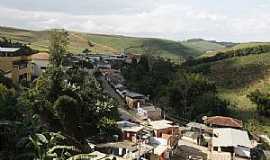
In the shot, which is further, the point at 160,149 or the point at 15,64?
the point at 15,64

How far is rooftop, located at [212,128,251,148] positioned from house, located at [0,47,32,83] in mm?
21741

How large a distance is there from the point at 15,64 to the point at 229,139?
2350 cm

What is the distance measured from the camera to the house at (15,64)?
4722cm

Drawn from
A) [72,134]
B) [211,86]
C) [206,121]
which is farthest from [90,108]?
[211,86]

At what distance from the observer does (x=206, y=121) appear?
5338 cm

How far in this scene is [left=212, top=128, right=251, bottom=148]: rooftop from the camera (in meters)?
42.6

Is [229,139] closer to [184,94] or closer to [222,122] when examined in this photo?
[222,122]

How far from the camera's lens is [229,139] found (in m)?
43.7

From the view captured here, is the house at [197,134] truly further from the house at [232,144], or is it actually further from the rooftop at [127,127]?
the rooftop at [127,127]

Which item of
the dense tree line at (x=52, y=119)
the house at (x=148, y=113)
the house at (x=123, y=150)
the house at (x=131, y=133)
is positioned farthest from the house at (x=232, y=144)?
the house at (x=148, y=113)

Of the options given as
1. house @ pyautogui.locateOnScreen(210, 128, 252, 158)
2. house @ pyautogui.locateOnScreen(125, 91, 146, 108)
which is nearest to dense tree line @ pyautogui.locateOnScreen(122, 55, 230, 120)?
→ house @ pyautogui.locateOnScreen(125, 91, 146, 108)

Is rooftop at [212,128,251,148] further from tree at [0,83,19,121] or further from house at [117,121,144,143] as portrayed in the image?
tree at [0,83,19,121]

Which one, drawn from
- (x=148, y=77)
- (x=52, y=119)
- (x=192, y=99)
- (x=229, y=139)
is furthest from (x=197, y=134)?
(x=148, y=77)

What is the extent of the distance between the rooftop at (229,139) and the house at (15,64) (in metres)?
21.7
